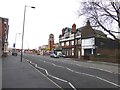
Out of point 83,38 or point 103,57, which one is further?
point 83,38

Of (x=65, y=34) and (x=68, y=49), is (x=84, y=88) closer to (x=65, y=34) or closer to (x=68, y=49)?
(x=68, y=49)

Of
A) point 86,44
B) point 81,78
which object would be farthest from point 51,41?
point 81,78

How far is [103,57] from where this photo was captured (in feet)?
188

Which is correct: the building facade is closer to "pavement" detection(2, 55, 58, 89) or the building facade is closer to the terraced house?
the terraced house

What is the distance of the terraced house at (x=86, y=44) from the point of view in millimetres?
71775

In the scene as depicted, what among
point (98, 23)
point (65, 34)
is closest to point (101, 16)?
point (98, 23)

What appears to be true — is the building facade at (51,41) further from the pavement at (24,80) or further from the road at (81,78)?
the pavement at (24,80)

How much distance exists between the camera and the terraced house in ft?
235

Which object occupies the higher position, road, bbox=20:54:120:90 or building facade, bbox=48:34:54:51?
building facade, bbox=48:34:54:51

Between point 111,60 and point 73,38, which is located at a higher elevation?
point 73,38

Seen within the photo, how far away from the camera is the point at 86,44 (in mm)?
81688

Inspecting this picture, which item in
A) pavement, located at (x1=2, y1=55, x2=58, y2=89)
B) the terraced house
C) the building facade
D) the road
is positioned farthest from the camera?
the building facade

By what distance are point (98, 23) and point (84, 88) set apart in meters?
34.4

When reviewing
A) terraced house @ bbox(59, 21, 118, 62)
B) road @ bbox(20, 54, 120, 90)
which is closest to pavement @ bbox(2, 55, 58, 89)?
road @ bbox(20, 54, 120, 90)
